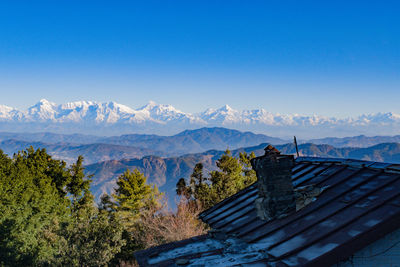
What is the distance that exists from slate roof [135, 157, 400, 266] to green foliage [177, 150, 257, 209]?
3864 cm

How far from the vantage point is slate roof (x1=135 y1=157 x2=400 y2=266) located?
5.64 metres

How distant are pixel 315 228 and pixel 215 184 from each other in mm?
46350

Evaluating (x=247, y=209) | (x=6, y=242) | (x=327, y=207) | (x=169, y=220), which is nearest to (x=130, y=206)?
(x=169, y=220)

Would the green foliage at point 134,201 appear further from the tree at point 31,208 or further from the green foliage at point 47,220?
the tree at point 31,208

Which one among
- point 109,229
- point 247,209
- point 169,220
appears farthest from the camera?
point 169,220

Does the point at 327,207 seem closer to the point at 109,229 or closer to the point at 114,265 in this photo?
the point at 109,229

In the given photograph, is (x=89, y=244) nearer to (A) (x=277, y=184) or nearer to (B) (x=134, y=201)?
(A) (x=277, y=184)

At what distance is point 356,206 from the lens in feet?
22.1

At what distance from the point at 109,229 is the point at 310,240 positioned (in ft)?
72.4

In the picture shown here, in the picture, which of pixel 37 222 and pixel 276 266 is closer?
pixel 276 266

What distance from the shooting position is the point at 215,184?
172 feet

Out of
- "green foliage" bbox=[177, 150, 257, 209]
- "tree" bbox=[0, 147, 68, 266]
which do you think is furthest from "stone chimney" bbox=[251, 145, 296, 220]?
"green foliage" bbox=[177, 150, 257, 209]

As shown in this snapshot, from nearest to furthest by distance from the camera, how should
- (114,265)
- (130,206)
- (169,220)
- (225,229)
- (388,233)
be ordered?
(388,233)
(225,229)
(114,265)
(169,220)
(130,206)

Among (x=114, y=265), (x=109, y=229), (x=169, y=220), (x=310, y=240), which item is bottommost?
(x=114, y=265)
